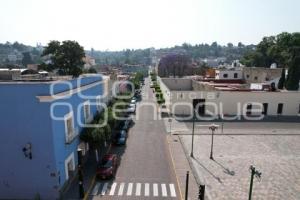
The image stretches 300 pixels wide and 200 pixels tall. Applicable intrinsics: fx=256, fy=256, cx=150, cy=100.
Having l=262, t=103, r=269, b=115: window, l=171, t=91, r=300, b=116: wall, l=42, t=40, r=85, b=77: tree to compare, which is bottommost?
l=262, t=103, r=269, b=115: window

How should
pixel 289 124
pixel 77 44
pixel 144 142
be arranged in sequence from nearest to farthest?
pixel 144 142
pixel 289 124
pixel 77 44

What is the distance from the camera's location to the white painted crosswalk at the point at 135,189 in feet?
60.7

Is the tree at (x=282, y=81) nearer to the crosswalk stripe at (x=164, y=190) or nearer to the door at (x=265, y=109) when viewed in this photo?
the door at (x=265, y=109)

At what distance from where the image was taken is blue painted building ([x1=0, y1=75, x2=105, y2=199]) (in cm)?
1611

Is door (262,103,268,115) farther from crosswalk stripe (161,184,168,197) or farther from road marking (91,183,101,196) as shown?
road marking (91,183,101,196)

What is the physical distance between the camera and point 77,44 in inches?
1672

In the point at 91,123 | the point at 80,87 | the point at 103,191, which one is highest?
the point at 80,87

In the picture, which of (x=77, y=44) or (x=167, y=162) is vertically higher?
Answer: (x=77, y=44)

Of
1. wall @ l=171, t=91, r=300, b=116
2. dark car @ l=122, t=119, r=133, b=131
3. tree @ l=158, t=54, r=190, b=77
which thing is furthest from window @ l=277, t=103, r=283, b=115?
tree @ l=158, t=54, r=190, b=77

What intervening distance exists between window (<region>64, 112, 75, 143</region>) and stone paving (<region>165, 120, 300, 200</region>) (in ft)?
34.9

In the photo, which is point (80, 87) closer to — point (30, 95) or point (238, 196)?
point (30, 95)

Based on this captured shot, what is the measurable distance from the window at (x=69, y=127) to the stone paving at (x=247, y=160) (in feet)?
34.9

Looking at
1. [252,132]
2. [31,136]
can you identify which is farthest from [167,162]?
[252,132]

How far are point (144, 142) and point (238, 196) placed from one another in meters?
13.5
